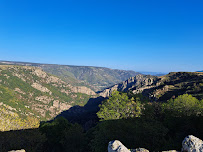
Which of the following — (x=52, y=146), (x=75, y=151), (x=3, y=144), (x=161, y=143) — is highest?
(x=161, y=143)

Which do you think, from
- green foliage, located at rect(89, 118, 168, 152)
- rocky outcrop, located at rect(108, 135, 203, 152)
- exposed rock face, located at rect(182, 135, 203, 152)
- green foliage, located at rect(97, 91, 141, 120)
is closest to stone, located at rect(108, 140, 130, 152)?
rocky outcrop, located at rect(108, 135, 203, 152)

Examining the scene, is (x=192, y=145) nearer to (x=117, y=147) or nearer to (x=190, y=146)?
(x=190, y=146)

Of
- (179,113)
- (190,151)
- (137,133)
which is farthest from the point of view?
(179,113)

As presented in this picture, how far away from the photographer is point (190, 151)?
1222 centimetres

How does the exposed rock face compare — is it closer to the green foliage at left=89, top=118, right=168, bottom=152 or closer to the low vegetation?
the low vegetation

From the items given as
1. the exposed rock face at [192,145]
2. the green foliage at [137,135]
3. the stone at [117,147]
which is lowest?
the green foliage at [137,135]

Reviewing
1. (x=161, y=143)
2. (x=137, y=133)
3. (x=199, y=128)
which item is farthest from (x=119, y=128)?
(x=199, y=128)

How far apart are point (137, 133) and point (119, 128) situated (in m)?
3.81

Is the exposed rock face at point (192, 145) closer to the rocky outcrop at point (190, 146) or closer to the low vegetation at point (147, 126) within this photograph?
the rocky outcrop at point (190, 146)

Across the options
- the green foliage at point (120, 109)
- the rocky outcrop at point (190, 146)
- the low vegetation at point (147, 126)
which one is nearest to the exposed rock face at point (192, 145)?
the rocky outcrop at point (190, 146)

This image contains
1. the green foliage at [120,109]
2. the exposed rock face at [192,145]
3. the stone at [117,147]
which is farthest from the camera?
the green foliage at [120,109]

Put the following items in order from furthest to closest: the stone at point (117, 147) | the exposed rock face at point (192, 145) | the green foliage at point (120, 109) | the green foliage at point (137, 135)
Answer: the green foliage at point (120, 109) → the green foliage at point (137, 135) → the stone at point (117, 147) → the exposed rock face at point (192, 145)

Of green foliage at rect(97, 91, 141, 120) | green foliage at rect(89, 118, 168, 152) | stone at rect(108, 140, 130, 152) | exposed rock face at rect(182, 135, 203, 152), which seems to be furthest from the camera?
green foliage at rect(97, 91, 141, 120)

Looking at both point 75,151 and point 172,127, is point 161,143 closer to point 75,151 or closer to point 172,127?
point 172,127
